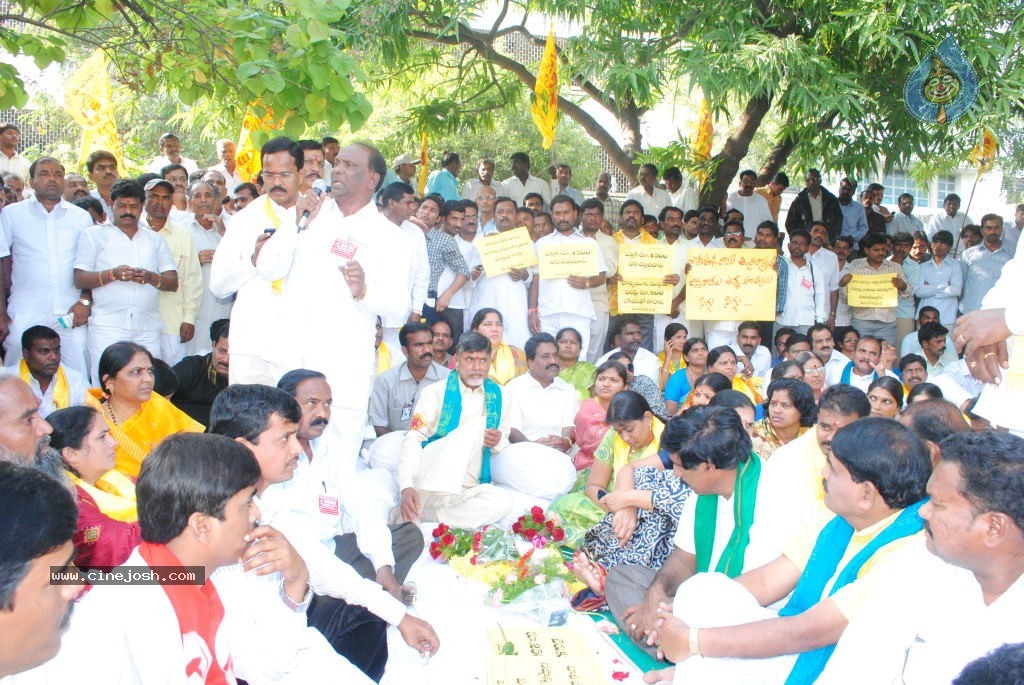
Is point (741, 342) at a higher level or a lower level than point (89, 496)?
higher

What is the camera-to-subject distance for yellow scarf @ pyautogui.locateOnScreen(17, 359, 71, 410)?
16.8 ft

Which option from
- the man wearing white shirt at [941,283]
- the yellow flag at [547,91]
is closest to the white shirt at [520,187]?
the yellow flag at [547,91]

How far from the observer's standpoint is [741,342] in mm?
7605

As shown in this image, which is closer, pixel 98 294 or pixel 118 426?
pixel 118 426

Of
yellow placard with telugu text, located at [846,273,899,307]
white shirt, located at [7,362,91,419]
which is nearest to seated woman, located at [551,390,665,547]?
white shirt, located at [7,362,91,419]

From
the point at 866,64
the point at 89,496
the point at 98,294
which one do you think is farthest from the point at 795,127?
the point at 89,496

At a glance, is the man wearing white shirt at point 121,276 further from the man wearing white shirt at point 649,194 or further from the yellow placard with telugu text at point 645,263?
the man wearing white shirt at point 649,194

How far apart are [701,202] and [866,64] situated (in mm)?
2393

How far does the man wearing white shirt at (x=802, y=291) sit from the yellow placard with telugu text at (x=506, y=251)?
2.60m

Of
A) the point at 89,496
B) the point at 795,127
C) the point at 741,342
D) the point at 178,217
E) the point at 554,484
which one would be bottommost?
the point at 554,484

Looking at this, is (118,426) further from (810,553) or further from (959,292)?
(959,292)

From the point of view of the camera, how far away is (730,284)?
8.14 m

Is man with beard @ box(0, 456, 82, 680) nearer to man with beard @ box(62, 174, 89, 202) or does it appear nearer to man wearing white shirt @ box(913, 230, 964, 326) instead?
man with beard @ box(62, 174, 89, 202)

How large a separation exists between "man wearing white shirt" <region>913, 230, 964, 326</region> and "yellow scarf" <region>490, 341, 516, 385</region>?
16.7 feet
